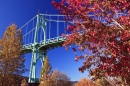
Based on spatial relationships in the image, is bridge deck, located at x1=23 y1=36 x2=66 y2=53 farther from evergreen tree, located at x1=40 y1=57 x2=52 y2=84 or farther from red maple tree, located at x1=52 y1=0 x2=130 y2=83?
red maple tree, located at x1=52 y1=0 x2=130 y2=83

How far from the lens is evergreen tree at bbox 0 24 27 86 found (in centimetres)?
1916

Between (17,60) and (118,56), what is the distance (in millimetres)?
14541

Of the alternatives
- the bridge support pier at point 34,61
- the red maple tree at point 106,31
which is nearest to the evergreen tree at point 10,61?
the red maple tree at point 106,31

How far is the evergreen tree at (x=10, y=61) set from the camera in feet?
62.8

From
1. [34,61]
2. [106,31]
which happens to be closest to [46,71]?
[34,61]

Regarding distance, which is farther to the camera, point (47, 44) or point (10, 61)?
point (47, 44)

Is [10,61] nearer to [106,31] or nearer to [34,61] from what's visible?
[106,31]

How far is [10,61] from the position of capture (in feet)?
64.3

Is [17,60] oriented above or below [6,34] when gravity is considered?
below

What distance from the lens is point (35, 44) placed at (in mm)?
52438

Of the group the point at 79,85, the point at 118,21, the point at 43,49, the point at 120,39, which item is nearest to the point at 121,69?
the point at 120,39

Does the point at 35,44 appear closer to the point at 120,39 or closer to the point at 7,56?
the point at 7,56

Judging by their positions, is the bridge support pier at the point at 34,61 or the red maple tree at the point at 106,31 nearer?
the red maple tree at the point at 106,31

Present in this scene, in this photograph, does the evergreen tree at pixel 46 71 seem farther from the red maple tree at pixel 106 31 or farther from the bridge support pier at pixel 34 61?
the red maple tree at pixel 106 31
